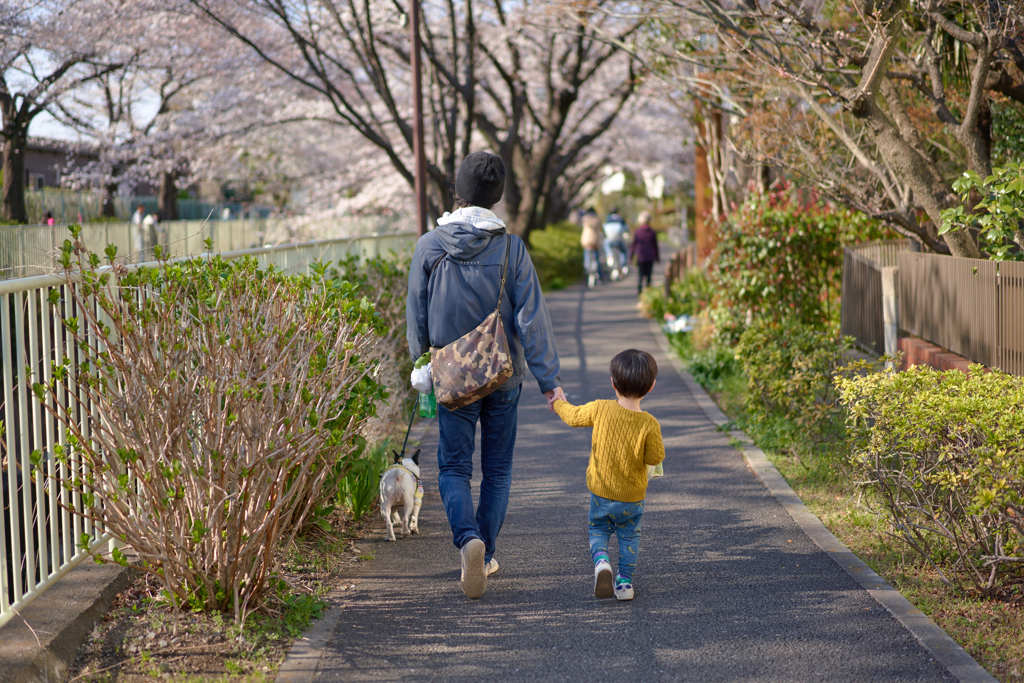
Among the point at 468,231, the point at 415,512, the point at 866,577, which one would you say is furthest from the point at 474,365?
the point at 866,577

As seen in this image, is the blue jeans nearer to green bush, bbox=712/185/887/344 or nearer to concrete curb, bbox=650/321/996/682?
concrete curb, bbox=650/321/996/682

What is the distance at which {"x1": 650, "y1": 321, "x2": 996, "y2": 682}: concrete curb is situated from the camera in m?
3.74

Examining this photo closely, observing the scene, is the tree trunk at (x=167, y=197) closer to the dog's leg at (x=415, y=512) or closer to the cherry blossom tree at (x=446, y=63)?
the cherry blossom tree at (x=446, y=63)

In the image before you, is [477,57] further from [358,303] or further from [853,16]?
[358,303]

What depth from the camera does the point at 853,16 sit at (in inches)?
378

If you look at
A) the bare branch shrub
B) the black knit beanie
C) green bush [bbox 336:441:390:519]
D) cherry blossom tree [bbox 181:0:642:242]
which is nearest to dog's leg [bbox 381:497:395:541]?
green bush [bbox 336:441:390:519]

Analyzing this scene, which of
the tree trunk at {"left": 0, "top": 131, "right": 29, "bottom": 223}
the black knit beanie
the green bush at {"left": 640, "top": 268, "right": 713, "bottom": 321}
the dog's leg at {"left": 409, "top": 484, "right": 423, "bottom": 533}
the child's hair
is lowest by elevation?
the dog's leg at {"left": 409, "top": 484, "right": 423, "bottom": 533}

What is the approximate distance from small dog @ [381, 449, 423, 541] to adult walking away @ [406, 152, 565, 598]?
74 cm

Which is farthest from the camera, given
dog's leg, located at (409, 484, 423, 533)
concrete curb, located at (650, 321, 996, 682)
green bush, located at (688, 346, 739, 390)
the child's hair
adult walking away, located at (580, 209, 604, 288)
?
adult walking away, located at (580, 209, 604, 288)

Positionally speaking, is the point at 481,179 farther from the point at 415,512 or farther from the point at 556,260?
the point at 556,260

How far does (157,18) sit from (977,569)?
52.4 ft

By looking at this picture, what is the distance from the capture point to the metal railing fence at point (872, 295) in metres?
8.66

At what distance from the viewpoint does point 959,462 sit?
4.34 metres

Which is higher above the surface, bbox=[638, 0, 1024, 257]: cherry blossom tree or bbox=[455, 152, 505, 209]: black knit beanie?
bbox=[638, 0, 1024, 257]: cherry blossom tree
